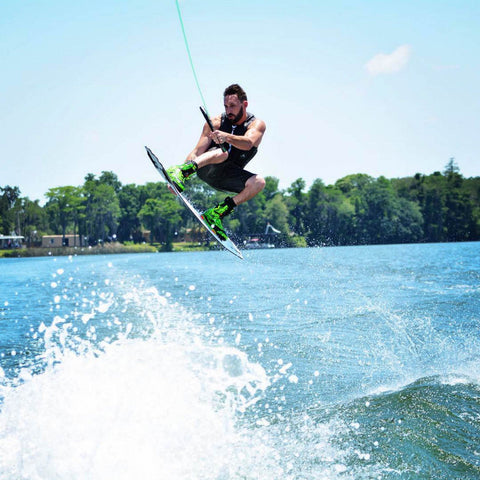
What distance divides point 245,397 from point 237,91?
415 centimetres

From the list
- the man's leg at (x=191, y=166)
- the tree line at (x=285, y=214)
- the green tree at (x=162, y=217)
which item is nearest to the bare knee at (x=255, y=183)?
the man's leg at (x=191, y=166)

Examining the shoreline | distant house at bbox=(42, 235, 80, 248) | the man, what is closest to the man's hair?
the man

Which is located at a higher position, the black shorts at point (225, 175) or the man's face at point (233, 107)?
the man's face at point (233, 107)

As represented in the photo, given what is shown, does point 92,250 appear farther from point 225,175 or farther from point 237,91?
point 237,91

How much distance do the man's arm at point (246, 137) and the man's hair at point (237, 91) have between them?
1.09 ft

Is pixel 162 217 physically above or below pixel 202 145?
above

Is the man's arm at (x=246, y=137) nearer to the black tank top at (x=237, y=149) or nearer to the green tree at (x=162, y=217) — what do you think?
the black tank top at (x=237, y=149)

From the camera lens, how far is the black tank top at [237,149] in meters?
6.63

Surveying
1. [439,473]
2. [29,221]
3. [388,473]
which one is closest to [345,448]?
[388,473]

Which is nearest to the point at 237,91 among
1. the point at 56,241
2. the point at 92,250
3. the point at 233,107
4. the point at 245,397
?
the point at 233,107

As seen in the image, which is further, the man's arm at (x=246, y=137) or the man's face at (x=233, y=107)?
the man's face at (x=233, y=107)

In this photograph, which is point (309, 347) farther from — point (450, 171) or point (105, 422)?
point (450, 171)

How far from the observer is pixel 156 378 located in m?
7.05

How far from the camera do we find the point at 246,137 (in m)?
6.28
